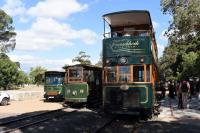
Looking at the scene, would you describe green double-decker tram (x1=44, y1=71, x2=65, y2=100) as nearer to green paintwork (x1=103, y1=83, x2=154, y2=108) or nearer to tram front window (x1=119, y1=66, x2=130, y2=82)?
tram front window (x1=119, y1=66, x2=130, y2=82)

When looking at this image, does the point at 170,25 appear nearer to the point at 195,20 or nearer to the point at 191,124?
the point at 195,20

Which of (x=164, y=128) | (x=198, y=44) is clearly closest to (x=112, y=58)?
(x=164, y=128)

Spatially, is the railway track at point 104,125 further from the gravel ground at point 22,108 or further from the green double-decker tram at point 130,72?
the gravel ground at point 22,108

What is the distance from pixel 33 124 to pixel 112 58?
4949 mm

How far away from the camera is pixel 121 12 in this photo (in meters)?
19.4

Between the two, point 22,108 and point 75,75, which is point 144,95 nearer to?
point 75,75

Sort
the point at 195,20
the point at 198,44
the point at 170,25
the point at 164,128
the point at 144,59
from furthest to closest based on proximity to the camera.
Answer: the point at 198,44, the point at 170,25, the point at 195,20, the point at 144,59, the point at 164,128

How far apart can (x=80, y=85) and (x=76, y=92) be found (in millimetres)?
578

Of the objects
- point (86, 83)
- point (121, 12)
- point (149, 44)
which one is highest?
point (121, 12)

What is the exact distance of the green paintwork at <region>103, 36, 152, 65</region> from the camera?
1800 cm

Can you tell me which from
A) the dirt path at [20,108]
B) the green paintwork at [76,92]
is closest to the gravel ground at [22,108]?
the dirt path at [20,108]

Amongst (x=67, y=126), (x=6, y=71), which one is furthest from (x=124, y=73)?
(x=6, y=71)

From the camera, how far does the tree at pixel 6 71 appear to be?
247 ft

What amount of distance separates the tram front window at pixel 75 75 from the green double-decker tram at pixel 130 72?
6.83 metres
